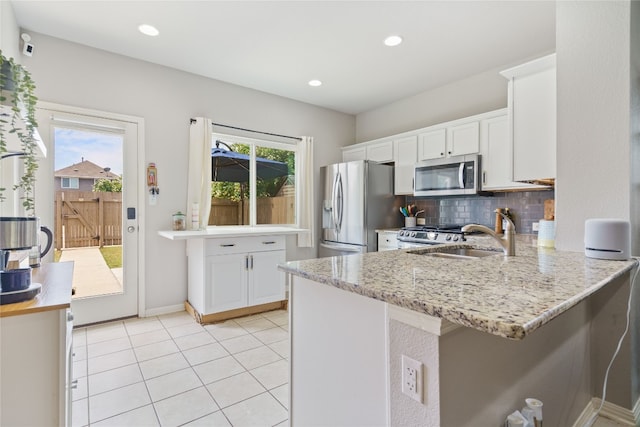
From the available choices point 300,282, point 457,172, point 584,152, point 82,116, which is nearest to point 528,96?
point 584,152

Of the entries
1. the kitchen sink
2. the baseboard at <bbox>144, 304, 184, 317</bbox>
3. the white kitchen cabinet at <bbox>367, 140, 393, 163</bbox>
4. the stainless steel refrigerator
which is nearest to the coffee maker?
the kitchen sink

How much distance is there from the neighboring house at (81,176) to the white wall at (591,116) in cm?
380

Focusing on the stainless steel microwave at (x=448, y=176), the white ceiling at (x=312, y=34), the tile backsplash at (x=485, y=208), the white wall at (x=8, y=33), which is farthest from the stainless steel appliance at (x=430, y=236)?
the white wall at (x=8, y=33)

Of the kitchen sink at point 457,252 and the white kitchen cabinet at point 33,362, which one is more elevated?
the kitchen sink at point 457,252

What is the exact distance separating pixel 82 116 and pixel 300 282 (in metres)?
2.96

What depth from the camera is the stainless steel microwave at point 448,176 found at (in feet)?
11.0

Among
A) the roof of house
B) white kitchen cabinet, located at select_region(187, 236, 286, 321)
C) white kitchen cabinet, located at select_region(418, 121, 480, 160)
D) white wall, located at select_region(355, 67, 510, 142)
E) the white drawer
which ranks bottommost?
white kitchen cabinet, located at select_region(187, 236, 286, 321)

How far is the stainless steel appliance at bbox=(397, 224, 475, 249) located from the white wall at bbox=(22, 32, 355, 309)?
88.4 inches

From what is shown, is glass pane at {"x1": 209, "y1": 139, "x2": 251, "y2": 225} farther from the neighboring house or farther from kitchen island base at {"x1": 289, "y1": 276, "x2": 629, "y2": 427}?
kitchen island base at {"x1": 289, "y1": 276, "x2": 629, "y2": 427}

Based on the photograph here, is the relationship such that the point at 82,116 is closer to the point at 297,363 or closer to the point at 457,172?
the point at 297,363

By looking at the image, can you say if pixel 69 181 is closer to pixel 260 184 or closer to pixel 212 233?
pixel 212 233

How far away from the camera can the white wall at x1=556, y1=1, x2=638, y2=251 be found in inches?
65.6

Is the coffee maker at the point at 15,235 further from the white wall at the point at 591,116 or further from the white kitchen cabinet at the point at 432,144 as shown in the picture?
the white kitchen cabinet at the point at 432,144

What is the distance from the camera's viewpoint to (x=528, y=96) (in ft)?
7.70
